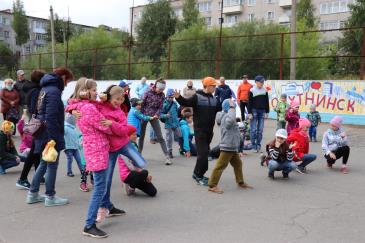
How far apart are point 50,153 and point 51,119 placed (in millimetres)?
427

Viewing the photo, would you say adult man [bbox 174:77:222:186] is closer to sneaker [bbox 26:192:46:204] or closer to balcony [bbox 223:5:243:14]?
sneaker [bbox 26:192:46:204]

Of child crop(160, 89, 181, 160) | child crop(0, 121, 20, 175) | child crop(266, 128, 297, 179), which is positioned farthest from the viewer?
child crop(160, 89, 181, 160)

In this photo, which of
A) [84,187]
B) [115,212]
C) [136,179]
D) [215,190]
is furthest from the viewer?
[84,187]

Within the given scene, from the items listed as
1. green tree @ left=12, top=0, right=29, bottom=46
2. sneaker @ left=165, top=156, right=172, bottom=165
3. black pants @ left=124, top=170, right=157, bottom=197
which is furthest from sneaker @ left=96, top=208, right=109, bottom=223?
green tree @ left=12, top=0, right=29, bottom=46

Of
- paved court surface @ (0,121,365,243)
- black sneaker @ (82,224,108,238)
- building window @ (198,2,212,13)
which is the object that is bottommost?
paved court surface @ (0,121,365,243)

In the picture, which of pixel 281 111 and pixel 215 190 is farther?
pixel 281 111

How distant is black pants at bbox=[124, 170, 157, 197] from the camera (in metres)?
6.09

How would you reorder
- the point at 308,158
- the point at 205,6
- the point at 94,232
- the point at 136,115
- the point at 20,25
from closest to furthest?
the point at 94,232
the point at 308,158
the point at 136,115
the point at 20,25
the point at 205,6

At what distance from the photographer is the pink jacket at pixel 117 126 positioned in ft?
15.4

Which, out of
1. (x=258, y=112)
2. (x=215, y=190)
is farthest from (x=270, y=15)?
(x=215, y=190)

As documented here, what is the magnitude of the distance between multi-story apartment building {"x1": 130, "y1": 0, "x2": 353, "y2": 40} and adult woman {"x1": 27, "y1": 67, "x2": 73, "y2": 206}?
51.8 meters

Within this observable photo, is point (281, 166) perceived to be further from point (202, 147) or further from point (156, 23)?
point (156, 23)

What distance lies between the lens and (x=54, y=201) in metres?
5.76

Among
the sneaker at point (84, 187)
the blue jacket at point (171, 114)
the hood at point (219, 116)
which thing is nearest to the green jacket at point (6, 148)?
the sneaker at point (84, 187)
